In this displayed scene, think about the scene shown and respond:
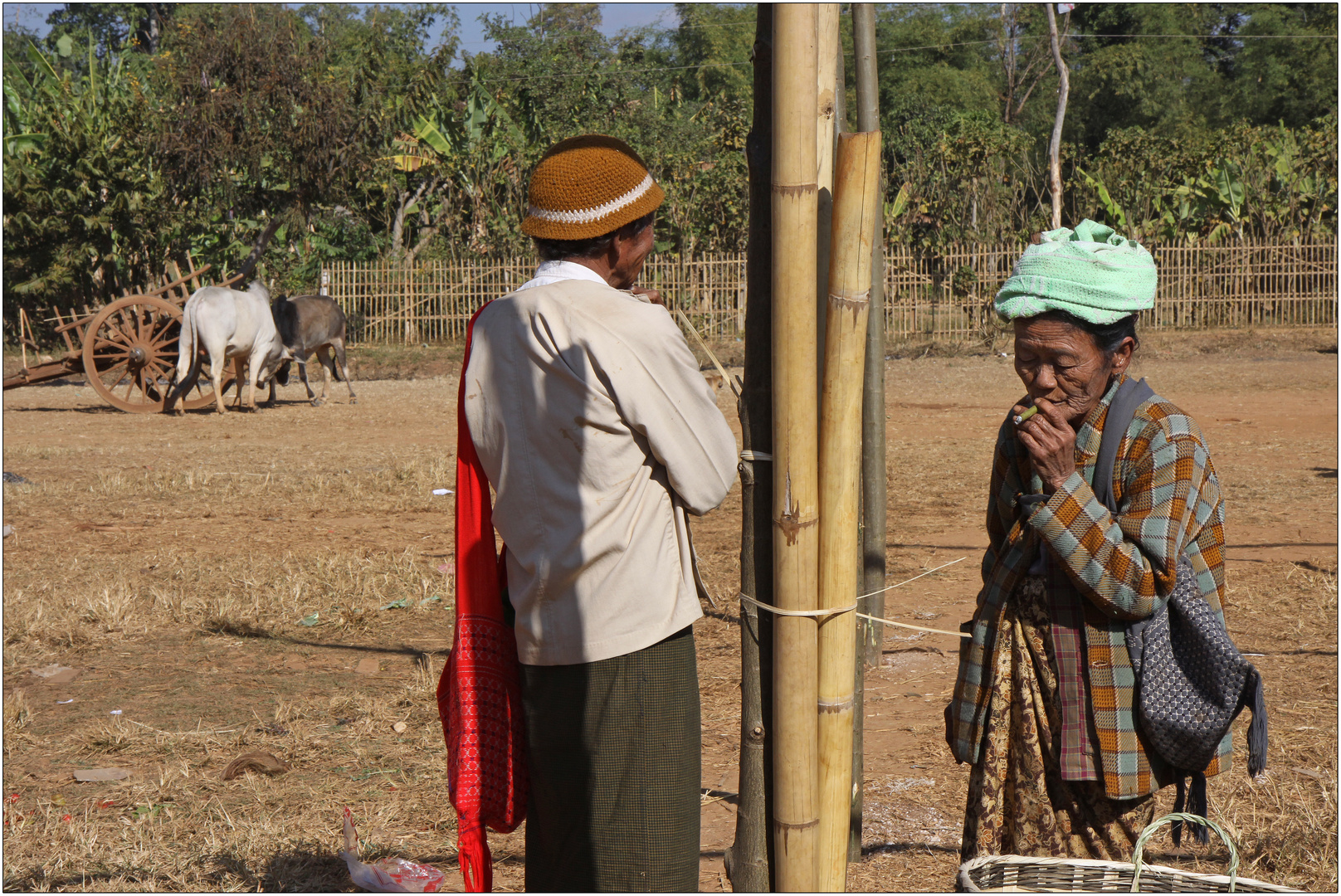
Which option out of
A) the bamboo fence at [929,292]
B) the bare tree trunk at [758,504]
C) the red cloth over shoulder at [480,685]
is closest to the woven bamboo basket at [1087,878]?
the bare tree trunk at [758,504]

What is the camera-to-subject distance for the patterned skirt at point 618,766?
81.7 inches

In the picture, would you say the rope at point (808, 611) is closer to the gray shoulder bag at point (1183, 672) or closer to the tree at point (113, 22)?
the gray shoulder bag at point (1183, 672)

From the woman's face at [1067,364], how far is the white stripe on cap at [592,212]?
75 cm

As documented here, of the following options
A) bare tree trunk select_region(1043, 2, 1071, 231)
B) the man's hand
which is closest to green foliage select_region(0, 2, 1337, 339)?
bare tree trunk select_region(1043, 2, 1071, 231)

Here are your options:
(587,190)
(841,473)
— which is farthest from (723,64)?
(841,473)

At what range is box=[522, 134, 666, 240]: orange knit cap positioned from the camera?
2074 mm

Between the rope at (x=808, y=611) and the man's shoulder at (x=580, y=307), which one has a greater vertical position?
the man's shoulder at (x=580, y=307)

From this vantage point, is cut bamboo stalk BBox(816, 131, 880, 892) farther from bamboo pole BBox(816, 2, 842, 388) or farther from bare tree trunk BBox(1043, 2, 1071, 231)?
bare tree trunk BBox(1043, 2, 1071, 231)

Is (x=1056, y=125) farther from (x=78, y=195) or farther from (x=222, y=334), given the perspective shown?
(x=78, y=195)

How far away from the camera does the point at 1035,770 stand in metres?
2.10

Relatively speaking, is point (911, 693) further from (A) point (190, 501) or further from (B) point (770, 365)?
(A) point (190, 501)

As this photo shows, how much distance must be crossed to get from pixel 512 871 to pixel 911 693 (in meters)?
1.93

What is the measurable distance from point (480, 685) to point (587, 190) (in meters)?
0.95

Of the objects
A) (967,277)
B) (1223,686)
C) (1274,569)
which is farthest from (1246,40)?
(1223,686)
